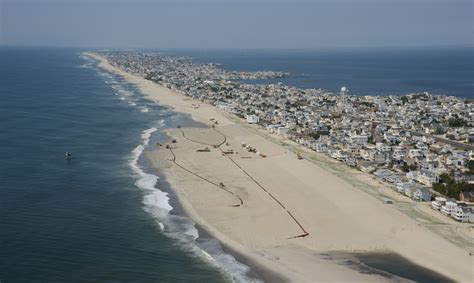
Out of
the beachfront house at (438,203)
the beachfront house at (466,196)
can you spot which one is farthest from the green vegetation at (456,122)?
the beachfront house at (438,203)

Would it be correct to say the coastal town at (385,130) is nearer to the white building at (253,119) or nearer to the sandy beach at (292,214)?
the white building at (253,119)

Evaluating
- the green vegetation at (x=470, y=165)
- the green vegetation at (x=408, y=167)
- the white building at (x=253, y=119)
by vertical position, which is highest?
the green vegetation at (x=470, y=165)

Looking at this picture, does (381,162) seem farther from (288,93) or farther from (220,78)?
(220,78)

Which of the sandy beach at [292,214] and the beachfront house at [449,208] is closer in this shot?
the sandy beach at [292,214]

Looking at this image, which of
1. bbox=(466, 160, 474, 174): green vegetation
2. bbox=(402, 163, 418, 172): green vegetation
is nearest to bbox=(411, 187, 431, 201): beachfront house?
bbox=(402, 163, 418, 172): green vegetation

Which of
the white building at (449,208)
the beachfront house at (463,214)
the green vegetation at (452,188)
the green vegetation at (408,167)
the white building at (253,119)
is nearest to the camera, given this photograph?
the beachfront house at (463,214)

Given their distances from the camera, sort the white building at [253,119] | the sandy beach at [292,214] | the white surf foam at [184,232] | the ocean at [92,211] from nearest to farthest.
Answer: the ocean at [92,211] → the white surf foam at [184,232] → the sandy beach at [292,214] → the white building at [253,119]
